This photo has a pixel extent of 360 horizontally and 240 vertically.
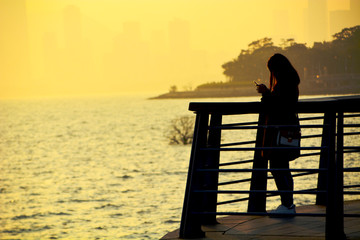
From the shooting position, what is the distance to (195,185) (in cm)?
489

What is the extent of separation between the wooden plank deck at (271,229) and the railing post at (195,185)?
11cm

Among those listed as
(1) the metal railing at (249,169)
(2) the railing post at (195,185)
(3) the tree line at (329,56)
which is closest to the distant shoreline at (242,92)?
(3) the tree line at (329,56)

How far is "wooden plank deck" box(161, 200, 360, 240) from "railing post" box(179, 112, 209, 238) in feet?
0.37

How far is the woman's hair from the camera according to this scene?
5289 millimetres

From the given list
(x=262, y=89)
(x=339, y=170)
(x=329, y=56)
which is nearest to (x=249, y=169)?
(x=339, y=170)

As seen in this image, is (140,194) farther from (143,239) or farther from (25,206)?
(143,239)

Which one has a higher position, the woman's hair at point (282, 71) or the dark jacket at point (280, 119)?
the woman's hair at point (282, 71)

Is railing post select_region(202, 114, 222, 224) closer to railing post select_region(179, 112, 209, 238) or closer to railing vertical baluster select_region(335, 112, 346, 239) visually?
railing post select_region(179, 112, 209, 238)

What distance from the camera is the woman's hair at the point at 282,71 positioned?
17.4ft

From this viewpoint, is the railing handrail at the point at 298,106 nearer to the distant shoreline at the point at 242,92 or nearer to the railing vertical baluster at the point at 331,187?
the railing vertical baluster at the point at 331,187

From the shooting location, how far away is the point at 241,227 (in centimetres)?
534

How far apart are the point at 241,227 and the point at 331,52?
1856 inches

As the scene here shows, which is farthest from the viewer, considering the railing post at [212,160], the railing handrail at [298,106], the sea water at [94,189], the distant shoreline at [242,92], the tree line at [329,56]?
the tree line at [329,56]

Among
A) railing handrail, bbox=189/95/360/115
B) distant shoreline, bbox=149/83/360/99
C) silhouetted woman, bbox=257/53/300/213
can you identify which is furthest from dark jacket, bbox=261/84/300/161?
distant shoreline, bbox=149/83/360/99
